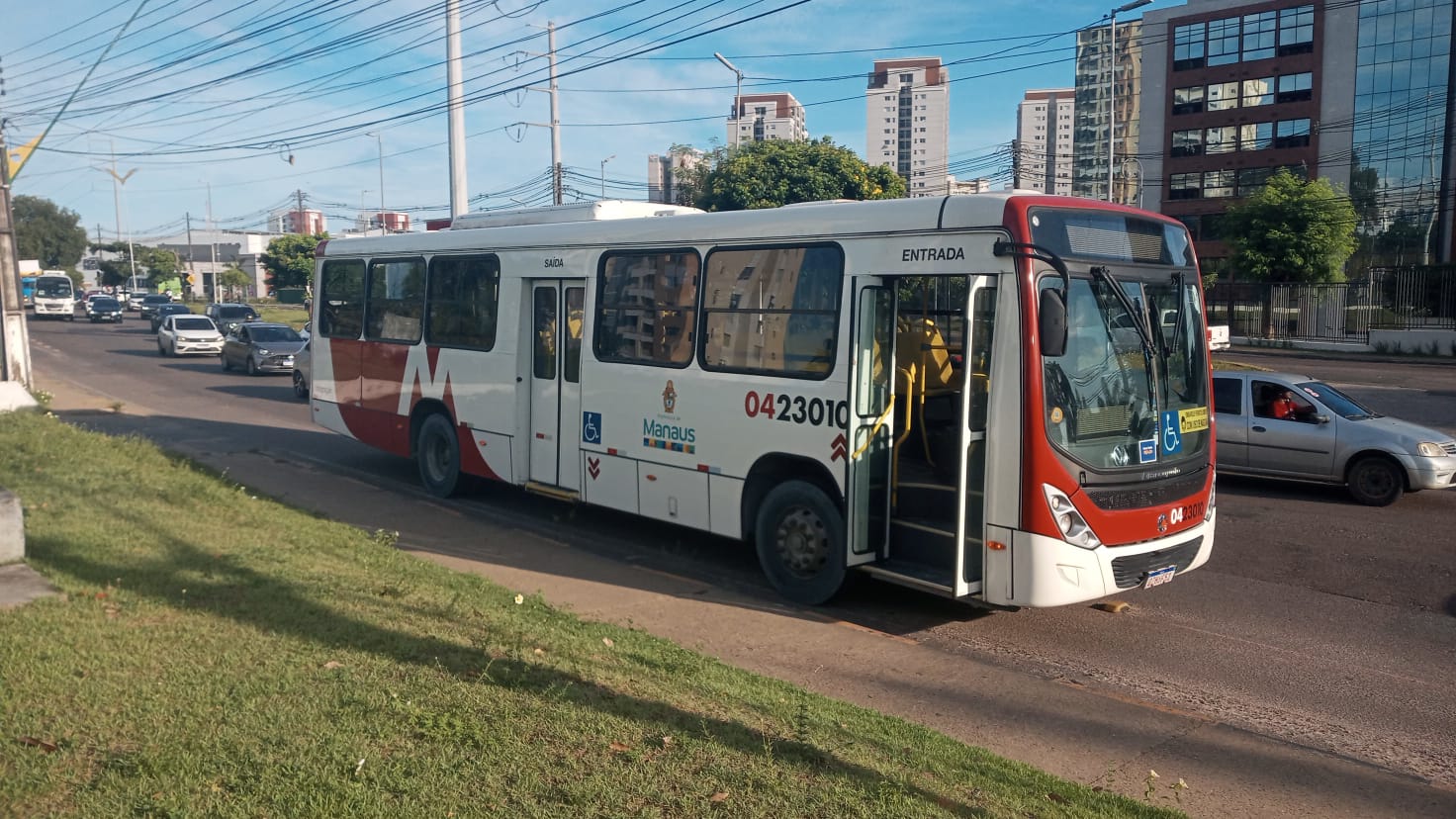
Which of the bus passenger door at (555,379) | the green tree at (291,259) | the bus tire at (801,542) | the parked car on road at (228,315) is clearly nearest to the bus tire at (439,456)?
the bus passenger door at (555,379)

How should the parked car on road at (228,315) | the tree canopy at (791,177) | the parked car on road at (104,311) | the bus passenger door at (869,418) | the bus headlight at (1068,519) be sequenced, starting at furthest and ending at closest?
the parked car on road at (104,311)
the parked car on road at (228,315)
the tree canopy at (791,177)
the bus passenger door at (869,418)
the bus headlight at (1068,519)

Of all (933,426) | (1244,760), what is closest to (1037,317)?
(933,426)

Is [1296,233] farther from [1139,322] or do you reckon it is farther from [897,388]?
[897,388]

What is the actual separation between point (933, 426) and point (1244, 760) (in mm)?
3270

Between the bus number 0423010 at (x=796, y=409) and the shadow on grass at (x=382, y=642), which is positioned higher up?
the bus number 0423010 at (x=796, y=409)

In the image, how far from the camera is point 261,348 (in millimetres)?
29141

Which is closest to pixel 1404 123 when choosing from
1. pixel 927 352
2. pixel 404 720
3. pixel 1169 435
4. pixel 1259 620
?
pixel 1259 620

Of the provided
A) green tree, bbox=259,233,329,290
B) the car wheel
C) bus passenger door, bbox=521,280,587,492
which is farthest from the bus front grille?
green tree, bbox=259,233,329,290

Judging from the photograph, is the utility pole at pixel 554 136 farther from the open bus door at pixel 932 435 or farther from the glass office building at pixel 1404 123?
the glass office building at pixel 1404 123

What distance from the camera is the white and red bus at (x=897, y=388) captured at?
724 centimetres

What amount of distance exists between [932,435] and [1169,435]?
5.41 ft

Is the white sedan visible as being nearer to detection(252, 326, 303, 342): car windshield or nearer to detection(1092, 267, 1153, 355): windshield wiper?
detection(252, 326, 303, 342): car windshield

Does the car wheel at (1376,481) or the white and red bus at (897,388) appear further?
the car wheel at (1376,481)

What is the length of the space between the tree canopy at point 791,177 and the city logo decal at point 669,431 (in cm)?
1735
